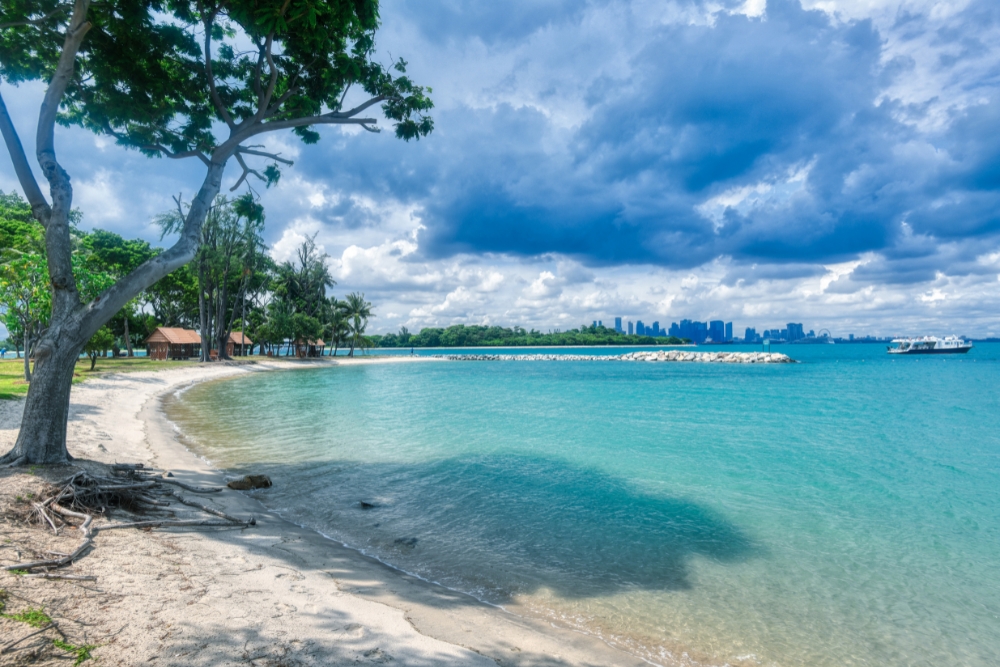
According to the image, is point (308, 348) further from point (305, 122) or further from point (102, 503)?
point (102, 503)

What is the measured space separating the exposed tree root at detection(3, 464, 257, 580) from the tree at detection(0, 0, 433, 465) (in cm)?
131

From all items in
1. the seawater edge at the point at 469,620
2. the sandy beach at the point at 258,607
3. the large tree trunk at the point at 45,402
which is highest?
the large tree trunk at the point at 45,402

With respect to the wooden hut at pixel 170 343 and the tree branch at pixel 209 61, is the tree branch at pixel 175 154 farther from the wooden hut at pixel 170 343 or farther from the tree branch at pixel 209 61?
the wooden hut at pixel 170 343

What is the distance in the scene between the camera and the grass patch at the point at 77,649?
3209 millimetres

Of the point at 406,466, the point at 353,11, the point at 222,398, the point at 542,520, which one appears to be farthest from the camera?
the point at 222,398

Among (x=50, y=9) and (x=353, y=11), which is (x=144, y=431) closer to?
(x=50, y=9)

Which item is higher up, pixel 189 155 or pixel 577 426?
pixel 189 155

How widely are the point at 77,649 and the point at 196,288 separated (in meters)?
66.9

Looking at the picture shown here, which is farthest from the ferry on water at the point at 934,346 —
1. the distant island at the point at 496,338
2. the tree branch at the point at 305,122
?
the tree branch at the point at 305,122

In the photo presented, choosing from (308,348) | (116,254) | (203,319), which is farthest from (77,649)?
(308,348)

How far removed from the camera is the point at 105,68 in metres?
9.30

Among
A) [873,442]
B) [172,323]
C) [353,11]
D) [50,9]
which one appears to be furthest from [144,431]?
[172,323]

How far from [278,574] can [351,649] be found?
1.98 meters

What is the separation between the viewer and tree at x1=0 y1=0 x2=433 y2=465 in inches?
287
